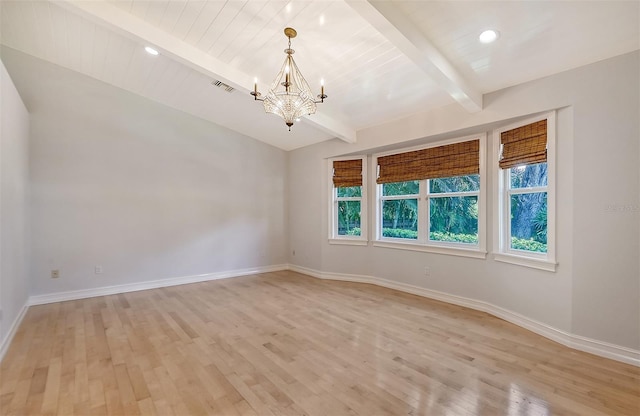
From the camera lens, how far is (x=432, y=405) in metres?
1.99

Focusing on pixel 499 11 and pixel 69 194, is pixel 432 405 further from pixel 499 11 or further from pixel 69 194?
pixel 69 194

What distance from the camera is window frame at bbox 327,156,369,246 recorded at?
5363 millimetres

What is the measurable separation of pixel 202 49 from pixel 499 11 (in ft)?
9.70

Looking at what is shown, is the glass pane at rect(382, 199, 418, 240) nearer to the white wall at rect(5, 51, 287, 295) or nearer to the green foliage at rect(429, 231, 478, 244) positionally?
the green foliage at rect(429, 231, 478, 244)

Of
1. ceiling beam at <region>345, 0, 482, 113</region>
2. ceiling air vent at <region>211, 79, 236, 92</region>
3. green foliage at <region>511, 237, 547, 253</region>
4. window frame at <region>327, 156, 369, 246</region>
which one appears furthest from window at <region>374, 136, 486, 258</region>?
ceiling air vent at <region>211, 79, 236, 92</region>

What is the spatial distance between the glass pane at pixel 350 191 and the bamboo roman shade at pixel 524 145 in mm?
2406

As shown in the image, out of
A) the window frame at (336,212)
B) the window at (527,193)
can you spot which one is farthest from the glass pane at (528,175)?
the window frame at (336,212)

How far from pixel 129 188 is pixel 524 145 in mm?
5625

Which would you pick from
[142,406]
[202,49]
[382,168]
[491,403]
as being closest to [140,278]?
[142,406]

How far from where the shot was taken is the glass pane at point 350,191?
217 inches

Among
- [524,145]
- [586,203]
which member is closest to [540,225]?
[586,203]

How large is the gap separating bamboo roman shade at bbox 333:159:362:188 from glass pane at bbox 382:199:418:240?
2.28ft

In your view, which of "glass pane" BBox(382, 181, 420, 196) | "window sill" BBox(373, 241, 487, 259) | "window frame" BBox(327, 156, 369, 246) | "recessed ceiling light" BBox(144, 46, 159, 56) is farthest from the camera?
"window frame" BBox(327, 156, 369, 246)

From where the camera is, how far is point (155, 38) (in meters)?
3.12
